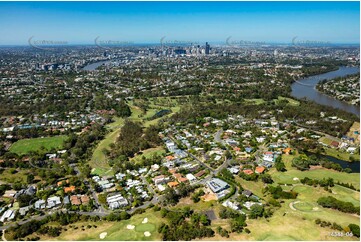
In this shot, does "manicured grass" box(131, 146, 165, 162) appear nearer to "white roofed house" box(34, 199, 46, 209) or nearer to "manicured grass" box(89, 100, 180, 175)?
"manicured grass" box(89, 100, 180, 175)

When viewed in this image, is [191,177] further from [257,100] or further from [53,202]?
[257,100]

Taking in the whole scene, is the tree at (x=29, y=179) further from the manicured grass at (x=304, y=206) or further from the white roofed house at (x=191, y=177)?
the manicured grass at (x=304, y=206)

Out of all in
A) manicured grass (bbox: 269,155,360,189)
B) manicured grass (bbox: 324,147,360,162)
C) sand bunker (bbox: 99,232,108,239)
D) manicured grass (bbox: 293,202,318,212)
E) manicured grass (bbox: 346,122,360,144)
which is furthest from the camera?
manicured grass (bbox: 346,122,360,144)

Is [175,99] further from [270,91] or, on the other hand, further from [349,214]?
[349,214]

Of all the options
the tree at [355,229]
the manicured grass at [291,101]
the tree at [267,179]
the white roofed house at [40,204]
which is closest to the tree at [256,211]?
the tree at [267,179]

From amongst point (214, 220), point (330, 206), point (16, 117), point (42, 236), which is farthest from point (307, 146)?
point (16, 117)

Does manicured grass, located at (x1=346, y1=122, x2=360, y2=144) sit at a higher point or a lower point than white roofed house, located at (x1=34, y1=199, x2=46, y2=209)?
higher

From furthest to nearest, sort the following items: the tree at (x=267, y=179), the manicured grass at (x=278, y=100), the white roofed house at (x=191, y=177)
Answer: the manicured grass at (x=278, y=100)
the white roofed house at (x=191, y=177)
the tree at (x=267, y=179)

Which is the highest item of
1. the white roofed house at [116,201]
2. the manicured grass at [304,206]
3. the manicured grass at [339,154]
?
the manicured grass at [339,154]

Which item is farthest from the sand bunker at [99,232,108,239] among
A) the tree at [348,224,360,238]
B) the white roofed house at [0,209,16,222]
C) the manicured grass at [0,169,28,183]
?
the tree at [348,224,360,238]
